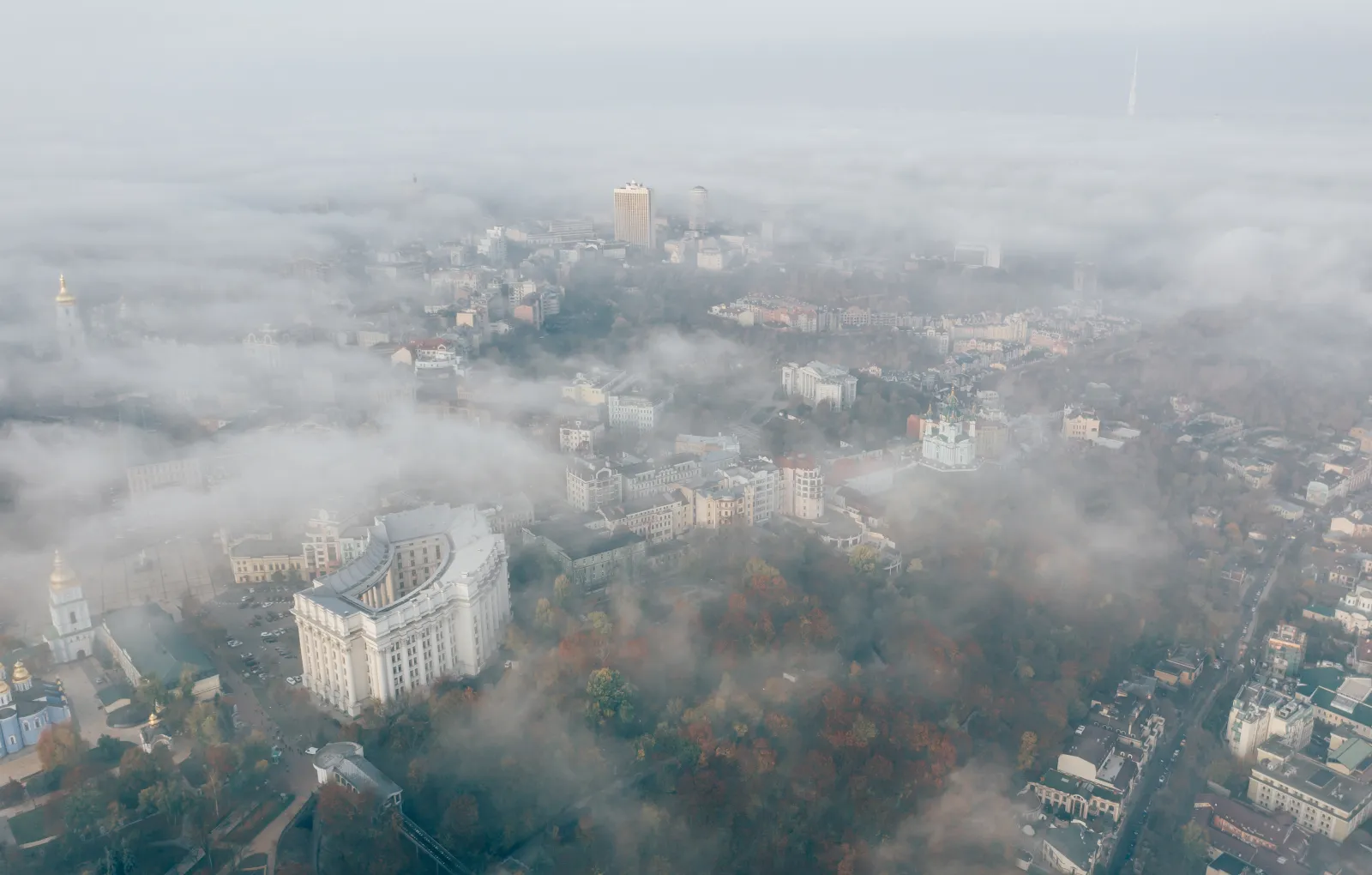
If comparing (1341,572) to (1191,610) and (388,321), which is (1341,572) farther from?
(388,321)

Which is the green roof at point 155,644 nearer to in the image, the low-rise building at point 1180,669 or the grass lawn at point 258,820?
the grass lawn at point 258,820

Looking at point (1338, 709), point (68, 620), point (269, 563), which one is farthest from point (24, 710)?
point (1338, 709)

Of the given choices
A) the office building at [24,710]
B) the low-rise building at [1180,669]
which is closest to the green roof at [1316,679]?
the low-rise building at [1180,669]

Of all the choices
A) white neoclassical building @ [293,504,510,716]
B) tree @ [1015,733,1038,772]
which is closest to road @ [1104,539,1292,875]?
tree @ [1015,733,1038,772]

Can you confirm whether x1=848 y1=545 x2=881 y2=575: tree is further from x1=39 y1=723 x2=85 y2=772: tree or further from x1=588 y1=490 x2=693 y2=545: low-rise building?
x1=39 y1=723 x2=85 y2=772: tree

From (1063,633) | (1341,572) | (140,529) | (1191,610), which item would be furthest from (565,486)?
(1341,572)
